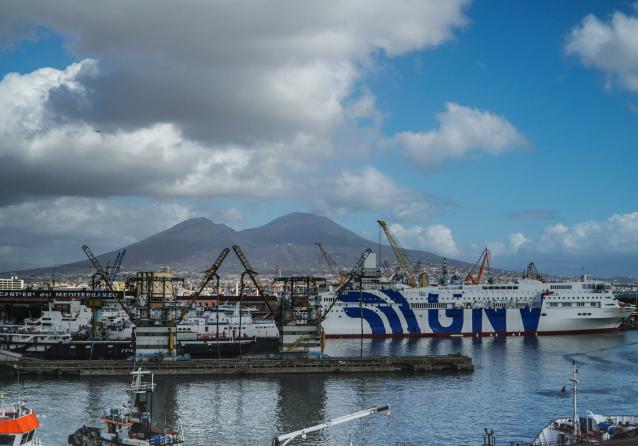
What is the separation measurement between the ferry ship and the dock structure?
24.0 metres

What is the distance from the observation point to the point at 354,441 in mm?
27734

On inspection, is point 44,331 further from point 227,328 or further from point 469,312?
point 469,312

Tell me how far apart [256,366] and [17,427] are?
2665cm

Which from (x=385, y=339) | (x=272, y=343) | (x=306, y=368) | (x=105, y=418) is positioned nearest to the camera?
(x=105, y=418)

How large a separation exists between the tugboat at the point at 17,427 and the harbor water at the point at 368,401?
7162 millimetres

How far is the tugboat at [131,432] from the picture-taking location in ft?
69.8

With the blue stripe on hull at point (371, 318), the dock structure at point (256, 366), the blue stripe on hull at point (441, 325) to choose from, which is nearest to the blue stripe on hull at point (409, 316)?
the blue stripe on hull at point (441, 325)

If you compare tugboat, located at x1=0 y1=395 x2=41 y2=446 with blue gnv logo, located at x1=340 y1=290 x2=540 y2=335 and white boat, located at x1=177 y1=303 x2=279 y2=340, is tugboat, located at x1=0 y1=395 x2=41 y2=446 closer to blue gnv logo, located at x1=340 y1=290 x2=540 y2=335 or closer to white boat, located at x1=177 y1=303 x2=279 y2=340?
white boat, located at x1=177 y1=303 x2=279 y2=340

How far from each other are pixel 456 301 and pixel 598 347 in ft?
53.7

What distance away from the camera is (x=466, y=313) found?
7112cm

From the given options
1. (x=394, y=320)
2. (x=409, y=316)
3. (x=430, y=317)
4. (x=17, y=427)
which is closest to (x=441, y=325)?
(x=430, y=317)

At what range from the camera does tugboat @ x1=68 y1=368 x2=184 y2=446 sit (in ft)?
69.8

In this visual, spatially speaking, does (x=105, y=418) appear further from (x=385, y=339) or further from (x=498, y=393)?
(x=385, y=339)

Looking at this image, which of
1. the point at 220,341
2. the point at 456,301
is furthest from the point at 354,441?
the point at 456,301
